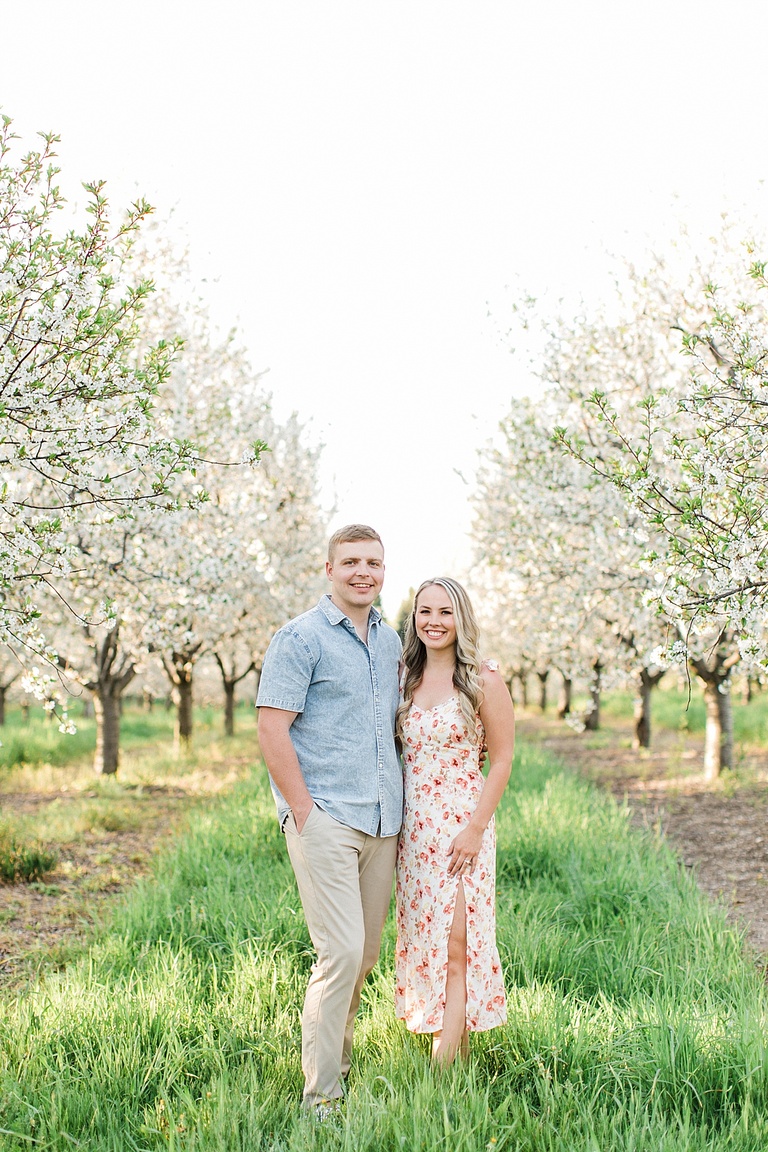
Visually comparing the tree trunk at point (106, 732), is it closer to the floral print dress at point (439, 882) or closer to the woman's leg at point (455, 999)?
the floral print dress at point (439, 882)

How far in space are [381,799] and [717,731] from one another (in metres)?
9.31

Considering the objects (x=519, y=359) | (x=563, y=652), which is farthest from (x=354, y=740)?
(x=563, y=652)

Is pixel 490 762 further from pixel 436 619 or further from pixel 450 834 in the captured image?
pixel 436 619

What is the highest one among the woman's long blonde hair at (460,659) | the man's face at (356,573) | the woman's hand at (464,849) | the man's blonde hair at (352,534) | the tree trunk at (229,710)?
the man's blonde hair at (352,534)

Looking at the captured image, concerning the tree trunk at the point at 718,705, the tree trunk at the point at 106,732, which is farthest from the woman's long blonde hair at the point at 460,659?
the tree trunk at the point at 106,732

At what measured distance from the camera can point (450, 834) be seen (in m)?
3.53

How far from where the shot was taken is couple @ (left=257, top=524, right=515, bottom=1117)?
337cm

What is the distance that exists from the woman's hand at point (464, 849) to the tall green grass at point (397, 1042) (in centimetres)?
69

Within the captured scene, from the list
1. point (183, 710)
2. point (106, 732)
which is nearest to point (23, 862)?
point (106, 732)

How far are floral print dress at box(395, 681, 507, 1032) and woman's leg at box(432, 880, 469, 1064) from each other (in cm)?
2

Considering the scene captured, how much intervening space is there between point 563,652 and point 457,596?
10.1 m

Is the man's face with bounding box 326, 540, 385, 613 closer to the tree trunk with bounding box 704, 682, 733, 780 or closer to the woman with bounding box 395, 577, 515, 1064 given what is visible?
the woman with bounding box 395, 577, 515, 1064

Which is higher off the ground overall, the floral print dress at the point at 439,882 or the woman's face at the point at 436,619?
the woman's face at the point at 436,619

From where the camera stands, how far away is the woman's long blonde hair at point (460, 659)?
3572 millimetres
